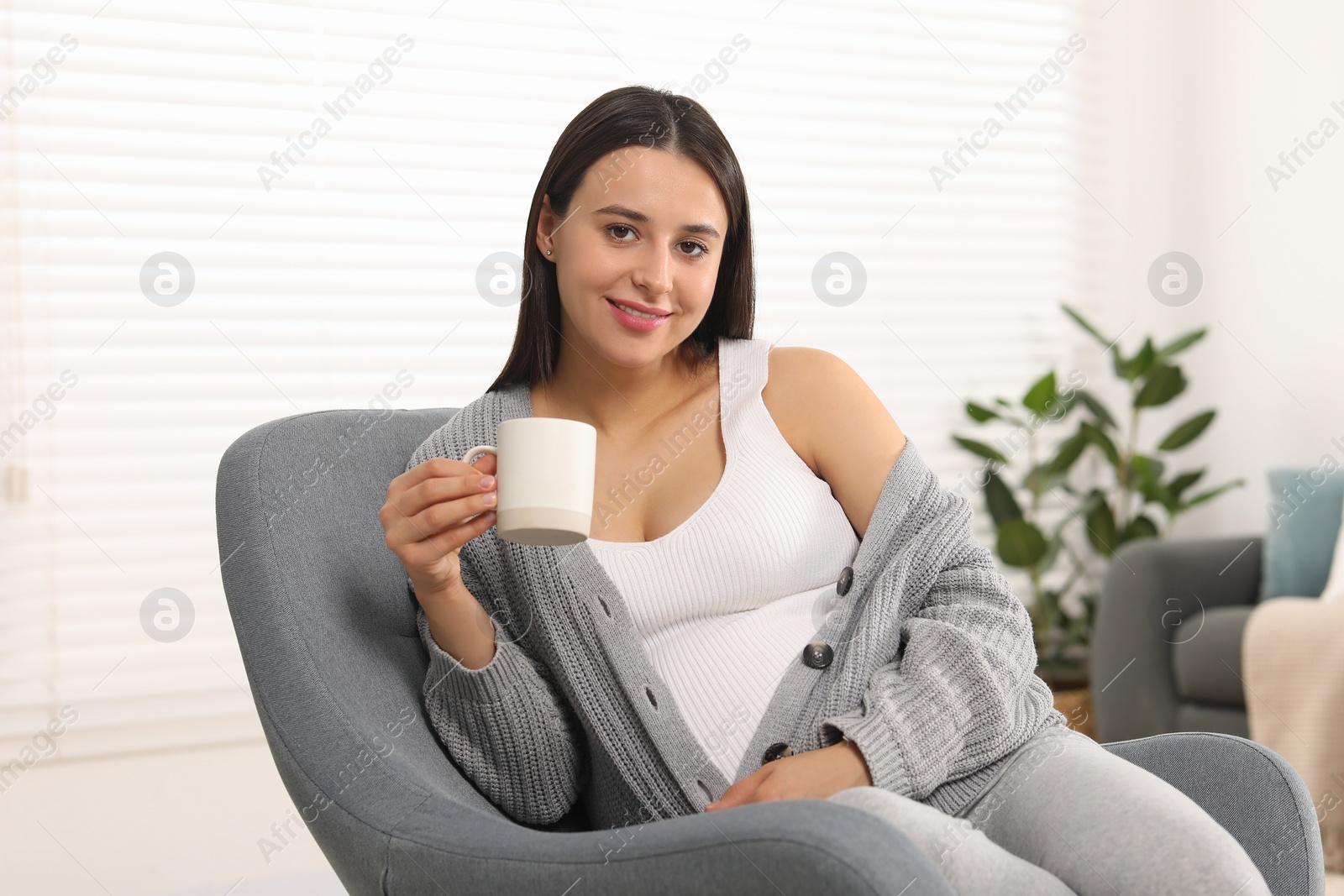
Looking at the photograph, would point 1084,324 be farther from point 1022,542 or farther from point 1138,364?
point 1022,542

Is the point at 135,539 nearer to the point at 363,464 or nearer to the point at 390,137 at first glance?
the point at 390,137

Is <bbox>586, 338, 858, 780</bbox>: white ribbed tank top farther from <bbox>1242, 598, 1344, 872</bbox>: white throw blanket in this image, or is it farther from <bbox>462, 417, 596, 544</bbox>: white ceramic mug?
<bbox>1242, 598, 1344, 872</bbox>: white throw blanket

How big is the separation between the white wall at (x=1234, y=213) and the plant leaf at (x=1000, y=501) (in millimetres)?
735

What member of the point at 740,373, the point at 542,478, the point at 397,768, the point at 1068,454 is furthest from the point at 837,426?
the point at 1068,454

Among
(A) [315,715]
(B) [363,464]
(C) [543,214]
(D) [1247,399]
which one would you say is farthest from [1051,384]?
(A) [315,715]

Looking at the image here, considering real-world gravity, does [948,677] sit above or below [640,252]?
below

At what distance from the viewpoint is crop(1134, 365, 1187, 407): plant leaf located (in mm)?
3164

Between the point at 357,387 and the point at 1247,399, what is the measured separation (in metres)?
2.59

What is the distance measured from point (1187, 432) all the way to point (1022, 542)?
0.57m

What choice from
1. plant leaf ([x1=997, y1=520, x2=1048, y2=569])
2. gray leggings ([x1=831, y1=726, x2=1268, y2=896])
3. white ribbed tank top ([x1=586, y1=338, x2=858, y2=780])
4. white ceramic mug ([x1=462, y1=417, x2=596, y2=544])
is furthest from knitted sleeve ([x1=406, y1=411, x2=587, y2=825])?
plant leaf ([x1=997, y1=520, x2=1048, y2=569])

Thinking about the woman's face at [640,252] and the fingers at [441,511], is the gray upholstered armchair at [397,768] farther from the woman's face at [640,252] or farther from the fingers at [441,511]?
the woman's face at [640,252]

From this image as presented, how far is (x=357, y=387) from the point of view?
268 cm

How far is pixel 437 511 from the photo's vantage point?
1049 millimetres

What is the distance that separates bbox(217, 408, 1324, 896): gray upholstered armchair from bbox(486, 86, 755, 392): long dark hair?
18 centimetres
